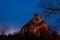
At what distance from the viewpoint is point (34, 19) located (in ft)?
156

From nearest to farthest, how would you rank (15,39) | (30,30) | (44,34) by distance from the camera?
(15,39), (44,34), (30,30)

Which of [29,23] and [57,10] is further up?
[29,23]

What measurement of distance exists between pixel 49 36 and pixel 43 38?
0.99 m

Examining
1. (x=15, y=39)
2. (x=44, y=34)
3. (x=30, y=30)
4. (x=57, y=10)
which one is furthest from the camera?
(x=30, y=30)

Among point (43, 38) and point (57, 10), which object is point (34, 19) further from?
point (57, 10)

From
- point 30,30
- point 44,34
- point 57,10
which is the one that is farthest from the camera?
point 30,30

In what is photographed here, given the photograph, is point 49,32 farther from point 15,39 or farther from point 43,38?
point 15,39

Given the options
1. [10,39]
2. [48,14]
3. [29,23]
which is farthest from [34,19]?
[48,14]

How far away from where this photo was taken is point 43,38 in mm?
32969

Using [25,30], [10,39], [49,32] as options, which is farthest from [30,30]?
[10,39]

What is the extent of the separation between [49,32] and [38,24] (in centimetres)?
1134

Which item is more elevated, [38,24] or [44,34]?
[38,24]

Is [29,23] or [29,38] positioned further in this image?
[29,23]

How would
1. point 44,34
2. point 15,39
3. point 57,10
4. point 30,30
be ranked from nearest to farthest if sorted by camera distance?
point 57,10 → point 15,39 → point 44,34 → point 30,30
